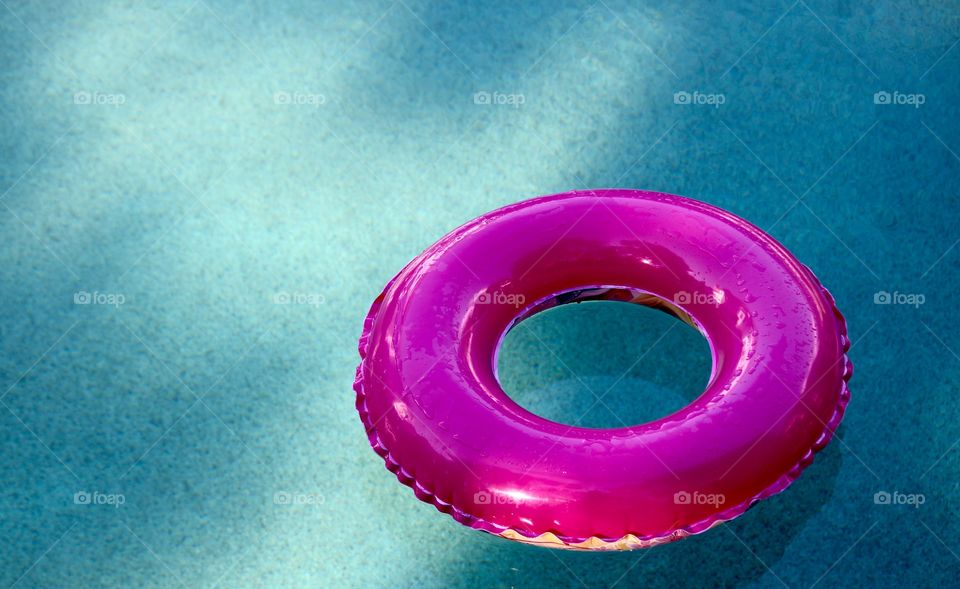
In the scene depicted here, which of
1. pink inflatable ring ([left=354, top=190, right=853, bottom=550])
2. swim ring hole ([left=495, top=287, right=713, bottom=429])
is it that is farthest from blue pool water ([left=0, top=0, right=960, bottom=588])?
pink inflatable ring ([left=354, top=190, right=853, bottom=550])

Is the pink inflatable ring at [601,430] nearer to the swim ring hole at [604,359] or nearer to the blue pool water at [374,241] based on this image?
the swim ring hole at [604,359]

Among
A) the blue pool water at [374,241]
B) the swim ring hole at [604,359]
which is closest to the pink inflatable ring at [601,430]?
the swim ring hole at [604,359]

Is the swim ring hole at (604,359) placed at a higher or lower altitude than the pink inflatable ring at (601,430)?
lower

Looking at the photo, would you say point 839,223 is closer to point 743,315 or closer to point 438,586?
point 743,315

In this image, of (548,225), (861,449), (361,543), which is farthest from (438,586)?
(861,449)

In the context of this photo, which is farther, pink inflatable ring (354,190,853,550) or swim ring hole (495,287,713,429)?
swim ring hole (495,287,713,429)

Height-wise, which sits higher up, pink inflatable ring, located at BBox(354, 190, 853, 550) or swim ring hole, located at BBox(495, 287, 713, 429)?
pink inflatable ring, located at BBox(354, 190, 853, 550)

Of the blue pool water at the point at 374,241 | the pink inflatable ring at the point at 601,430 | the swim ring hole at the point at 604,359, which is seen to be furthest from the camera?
the swim ring hole at the point at 604,359

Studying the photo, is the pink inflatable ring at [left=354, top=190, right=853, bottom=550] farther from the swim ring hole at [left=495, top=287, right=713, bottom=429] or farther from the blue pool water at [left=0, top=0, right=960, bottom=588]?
the blue pool water at [left=0, top=0, right=960, bottom=588]
